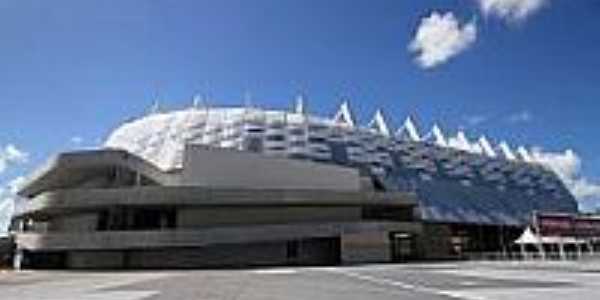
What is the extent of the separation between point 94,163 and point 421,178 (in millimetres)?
57530

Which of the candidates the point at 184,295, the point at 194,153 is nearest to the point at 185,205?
the point at 194,153

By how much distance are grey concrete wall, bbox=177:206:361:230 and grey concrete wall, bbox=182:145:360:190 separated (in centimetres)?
305

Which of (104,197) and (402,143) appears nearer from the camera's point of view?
(104,197)

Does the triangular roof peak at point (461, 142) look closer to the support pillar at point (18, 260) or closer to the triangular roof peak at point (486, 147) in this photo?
the triangular roof peak at point (486, 147)

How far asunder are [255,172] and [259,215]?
18.1ft

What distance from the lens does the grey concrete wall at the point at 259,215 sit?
66475 mm

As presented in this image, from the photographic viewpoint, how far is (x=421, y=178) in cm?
10869

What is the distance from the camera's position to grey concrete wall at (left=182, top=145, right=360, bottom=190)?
6975 centimetres

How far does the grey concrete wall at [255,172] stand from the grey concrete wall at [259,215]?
3.05 m

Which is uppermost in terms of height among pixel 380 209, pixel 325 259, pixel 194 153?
pixel 194 153


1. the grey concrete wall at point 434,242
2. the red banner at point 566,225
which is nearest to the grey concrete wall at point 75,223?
the grey concrete wall at point 434,242

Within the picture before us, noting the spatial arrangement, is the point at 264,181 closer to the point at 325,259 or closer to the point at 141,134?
the point at 325,259

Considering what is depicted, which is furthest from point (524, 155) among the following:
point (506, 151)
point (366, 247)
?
point (366, 247)

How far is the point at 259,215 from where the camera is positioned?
6919cm
